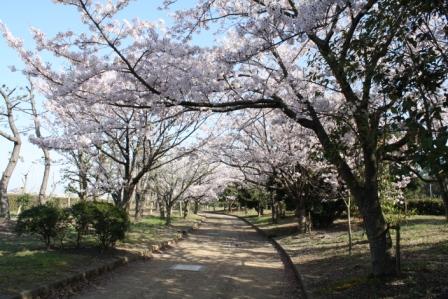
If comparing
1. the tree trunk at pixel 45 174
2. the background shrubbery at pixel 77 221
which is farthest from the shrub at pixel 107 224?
the tree trunk at pixel 45 174

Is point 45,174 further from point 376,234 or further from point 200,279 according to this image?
point 376,234

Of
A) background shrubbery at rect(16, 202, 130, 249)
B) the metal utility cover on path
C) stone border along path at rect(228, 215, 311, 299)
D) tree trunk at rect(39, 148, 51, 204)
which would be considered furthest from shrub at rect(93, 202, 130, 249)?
tree trunk at rect(39, 148, 51, 204)

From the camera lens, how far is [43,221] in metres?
11.0

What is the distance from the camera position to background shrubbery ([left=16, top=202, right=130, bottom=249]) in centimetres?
1092

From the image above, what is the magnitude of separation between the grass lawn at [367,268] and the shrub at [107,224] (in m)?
4.86

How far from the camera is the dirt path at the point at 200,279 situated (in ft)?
27.0

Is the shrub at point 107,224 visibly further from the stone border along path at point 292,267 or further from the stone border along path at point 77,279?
the stone border along path at point 292,267

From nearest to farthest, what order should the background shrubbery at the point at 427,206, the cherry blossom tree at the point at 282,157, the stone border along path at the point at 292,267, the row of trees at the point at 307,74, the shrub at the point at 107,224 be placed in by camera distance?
the row of trees at the point at 307,74, the stone border along path at the point at 292,267, the shrub at the point at 107,224, the cherry blossom tree at the point at 282,157, the background shrubbery at the point at 427,206

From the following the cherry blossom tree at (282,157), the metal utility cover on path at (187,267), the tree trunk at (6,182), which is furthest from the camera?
the tree trunk at (6,182)

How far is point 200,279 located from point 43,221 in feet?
13.8

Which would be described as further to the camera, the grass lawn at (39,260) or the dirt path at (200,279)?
the dirt path at (200,279)

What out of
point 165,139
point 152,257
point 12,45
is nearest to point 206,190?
point 165,139

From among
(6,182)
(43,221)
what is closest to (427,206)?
(43,221)

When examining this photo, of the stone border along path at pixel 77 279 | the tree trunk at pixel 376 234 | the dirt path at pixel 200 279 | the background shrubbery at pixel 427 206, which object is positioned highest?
the background shrubbery at pixel 427 206
